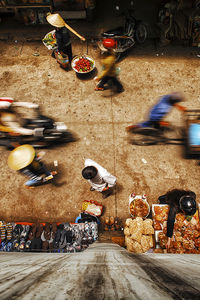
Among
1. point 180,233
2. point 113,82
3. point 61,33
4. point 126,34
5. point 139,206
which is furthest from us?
point 126,34

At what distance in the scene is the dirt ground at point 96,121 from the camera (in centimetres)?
497

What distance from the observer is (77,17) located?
8.09 metres

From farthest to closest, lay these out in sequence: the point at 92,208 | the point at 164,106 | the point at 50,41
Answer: the point at 50,41 < the point at 164,106 < the point at 92,208

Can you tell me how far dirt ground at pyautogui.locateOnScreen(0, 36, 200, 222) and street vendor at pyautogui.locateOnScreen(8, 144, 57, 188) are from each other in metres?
0.43

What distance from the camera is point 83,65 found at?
21.6ft

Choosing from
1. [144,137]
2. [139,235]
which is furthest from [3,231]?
[144,137]

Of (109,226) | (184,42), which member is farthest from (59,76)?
(109,226)

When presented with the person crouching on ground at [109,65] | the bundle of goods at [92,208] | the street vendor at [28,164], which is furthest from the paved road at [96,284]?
the person crouching on ground at [109,65]

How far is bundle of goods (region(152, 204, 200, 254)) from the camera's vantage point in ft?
12.3

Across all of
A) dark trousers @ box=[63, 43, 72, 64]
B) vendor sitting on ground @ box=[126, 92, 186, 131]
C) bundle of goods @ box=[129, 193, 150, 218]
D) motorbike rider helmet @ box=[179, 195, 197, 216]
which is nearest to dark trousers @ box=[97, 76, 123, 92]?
dark trousers @ box=[63, 43, 72, 64]

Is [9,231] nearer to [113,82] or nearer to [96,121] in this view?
[96,121]

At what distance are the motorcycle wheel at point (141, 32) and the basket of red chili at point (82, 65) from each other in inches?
91.1

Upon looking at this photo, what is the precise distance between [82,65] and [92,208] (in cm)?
494

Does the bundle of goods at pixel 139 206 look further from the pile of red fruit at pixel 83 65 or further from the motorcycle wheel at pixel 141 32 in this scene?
the motorcycle wheel at pixel 141 32
